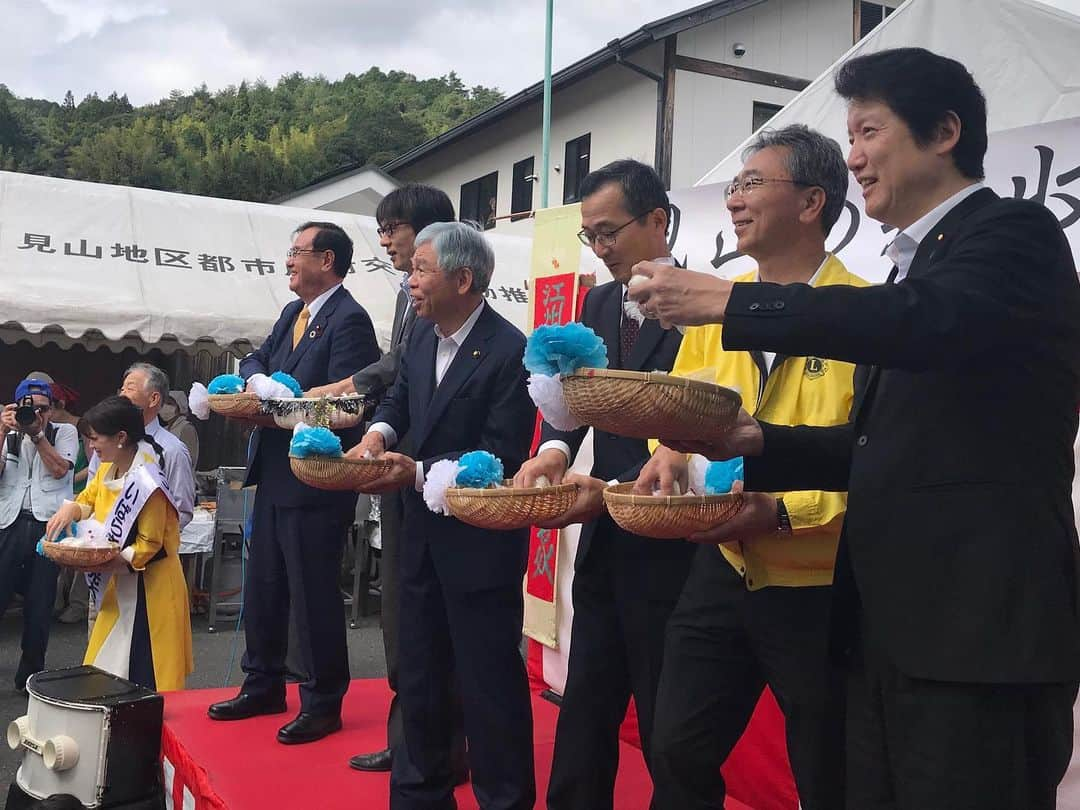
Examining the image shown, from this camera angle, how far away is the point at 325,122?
4244 cm

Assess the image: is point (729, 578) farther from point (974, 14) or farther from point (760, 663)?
point (974, 14)

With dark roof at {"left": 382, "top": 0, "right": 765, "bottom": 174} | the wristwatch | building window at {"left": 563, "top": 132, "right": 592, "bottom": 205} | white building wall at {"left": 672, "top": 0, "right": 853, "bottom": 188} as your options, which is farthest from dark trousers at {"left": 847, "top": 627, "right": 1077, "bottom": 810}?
building window at {"left": 563, "top": 132, "right": 592, "bottom": 205}

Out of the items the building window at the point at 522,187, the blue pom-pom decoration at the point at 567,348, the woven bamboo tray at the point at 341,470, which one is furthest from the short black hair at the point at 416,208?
the building window at the point at 522,187

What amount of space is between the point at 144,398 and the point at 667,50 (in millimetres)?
11088

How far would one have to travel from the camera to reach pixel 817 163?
2199 millimetres

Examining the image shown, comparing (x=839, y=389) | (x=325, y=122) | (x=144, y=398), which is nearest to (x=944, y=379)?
(x=839, y=389)

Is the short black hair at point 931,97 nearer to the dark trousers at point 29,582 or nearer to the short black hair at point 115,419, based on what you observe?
the short black hair at point 115,419

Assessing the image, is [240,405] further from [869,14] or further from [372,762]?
[869,14]

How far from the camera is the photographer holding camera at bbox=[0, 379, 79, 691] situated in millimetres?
5691

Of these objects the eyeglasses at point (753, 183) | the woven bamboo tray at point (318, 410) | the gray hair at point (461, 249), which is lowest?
the woven bamboo tray at point (318, 410)

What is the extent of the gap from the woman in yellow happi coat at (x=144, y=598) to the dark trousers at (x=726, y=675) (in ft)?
9.08

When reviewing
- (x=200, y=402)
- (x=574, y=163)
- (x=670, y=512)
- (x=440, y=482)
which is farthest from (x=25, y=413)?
(x=574, y=163)

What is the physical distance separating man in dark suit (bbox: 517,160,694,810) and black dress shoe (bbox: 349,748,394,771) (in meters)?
0.92

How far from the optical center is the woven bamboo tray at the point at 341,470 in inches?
105
